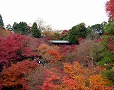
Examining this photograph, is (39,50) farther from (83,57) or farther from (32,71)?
(32,71)

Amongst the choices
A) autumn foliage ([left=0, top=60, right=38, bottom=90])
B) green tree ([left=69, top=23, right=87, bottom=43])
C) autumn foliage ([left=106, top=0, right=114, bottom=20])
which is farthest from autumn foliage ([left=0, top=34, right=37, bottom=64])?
green tree ([left=69, top=23, right=87, bottom=43])

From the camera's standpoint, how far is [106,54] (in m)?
20.6

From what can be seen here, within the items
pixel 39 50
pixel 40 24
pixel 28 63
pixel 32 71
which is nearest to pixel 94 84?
pixel 32 71

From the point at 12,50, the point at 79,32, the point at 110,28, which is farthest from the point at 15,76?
the point at 79,32

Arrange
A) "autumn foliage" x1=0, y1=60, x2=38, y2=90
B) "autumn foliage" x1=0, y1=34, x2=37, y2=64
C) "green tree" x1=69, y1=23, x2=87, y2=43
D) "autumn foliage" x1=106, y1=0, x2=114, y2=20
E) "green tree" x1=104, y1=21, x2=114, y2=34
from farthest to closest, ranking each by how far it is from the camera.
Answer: "green tree" x1=69, y1=23, x2=87, y2=43
"autumn foliage" x1=0, y1=34, x2=37, y2=64
"autumn foliage" x1=0, y1=60, x2=38, y2=90
"autumn foliage" x1=106, y1=0, x2=114, y2=20
"green tree" x1=104, y1=21, x2=114, y2=34

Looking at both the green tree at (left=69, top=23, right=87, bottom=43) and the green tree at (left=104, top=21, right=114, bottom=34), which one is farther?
the green tree at (left=69, top=23, right=87, bottom=43)

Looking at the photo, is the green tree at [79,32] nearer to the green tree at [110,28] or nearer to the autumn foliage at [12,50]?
the autumn foliage at [12,50]

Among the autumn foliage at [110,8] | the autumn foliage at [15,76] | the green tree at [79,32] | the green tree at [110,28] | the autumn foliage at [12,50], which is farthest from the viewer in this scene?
the green tree at [79,32]

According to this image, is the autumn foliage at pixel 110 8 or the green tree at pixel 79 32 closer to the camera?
the autumn foliage at pixel 110 8

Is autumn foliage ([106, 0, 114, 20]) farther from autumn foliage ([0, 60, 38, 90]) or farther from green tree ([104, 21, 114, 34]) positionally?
autumn foliage ([0, 60, 38, 90])

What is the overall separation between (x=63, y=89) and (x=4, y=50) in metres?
10.9

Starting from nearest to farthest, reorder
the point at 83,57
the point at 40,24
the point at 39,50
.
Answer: the point at 83,57 → the point at 39,50 → the point at 40,24

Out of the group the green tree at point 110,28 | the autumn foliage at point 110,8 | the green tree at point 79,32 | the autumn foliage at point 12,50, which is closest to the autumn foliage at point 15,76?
the autumn foliage at point 12,50

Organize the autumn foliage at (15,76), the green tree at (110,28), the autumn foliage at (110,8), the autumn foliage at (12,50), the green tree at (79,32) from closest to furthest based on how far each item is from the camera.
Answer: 1. the green tree at (110,28)
2. the autumn foliage at (110,8)
3. the autumn foliage at (15,76)
4. the autumn foliage at (12,50)
5. the green tree at (79,32)
